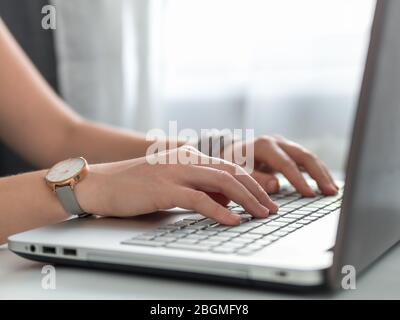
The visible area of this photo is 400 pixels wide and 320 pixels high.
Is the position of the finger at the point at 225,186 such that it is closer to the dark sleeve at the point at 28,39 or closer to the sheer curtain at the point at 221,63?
the dark sleeve at the point at 28,39

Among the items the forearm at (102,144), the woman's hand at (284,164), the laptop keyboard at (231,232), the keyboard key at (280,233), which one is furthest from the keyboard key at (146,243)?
the forearm at (102,144)

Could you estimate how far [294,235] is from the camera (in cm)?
62

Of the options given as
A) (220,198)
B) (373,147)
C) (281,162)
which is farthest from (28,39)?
(373,147)

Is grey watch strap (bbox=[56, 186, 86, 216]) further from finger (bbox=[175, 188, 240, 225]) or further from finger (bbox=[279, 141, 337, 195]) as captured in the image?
finger (bbox=[279, 141, 337, 195])

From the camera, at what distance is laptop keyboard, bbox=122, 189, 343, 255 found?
1.88ft

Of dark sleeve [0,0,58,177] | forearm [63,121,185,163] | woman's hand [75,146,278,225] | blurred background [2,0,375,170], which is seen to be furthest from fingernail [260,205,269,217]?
blurred background [2,0,375,170]

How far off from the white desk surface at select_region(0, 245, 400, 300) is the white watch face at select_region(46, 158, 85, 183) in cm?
13

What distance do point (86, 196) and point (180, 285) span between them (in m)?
0.19

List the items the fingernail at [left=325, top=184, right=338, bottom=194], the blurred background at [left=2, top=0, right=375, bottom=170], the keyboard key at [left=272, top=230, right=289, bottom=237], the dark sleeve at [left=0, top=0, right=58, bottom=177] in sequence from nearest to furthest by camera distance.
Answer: the keyboard key at [left=272, top=230, right=289, bottom=237], the fingernail at [left=325, top=184, right=338, bottom=194], the dark sleeve at [left=0, top=0, right=58, bottom=177], the blurred background at [left=2, top=0, right=375, bottom=170]

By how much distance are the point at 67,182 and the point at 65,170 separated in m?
0.03

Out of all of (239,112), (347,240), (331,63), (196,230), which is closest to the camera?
(347,240)

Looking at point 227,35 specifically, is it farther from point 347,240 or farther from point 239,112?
point 347,240

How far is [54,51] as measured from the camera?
163 centimetres
